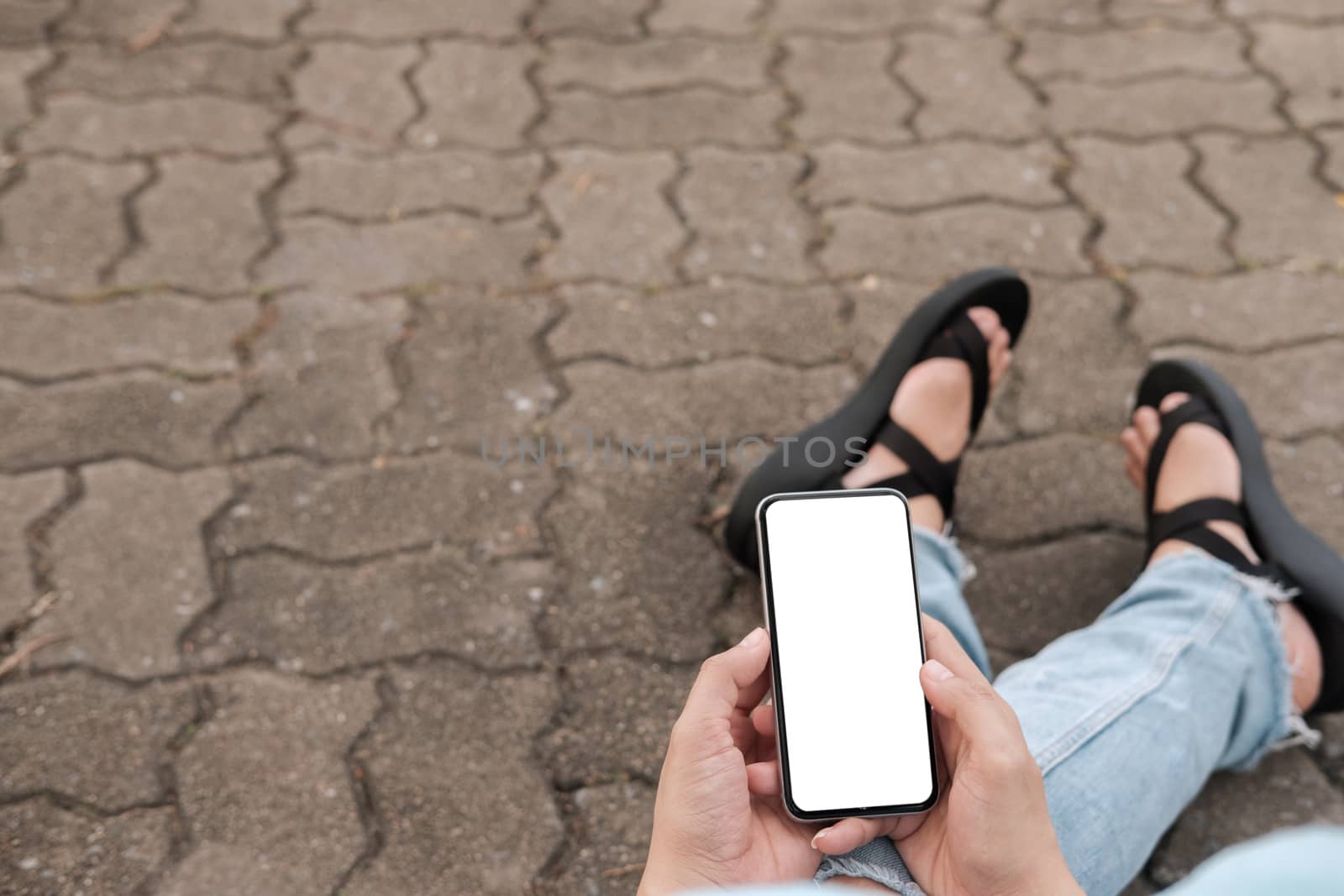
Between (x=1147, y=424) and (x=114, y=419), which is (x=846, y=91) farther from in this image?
(x=114, y=419)

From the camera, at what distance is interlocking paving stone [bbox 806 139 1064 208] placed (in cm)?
241

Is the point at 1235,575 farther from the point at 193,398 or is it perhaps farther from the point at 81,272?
the point at 81,272

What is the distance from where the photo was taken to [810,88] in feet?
8.70

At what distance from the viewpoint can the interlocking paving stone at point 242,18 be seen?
8.87ft

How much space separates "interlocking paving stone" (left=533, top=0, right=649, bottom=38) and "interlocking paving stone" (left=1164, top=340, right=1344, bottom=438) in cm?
151

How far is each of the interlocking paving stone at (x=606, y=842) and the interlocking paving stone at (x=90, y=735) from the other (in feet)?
1.87

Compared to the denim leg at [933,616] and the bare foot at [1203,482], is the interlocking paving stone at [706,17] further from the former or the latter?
the denim leg at [933,616]

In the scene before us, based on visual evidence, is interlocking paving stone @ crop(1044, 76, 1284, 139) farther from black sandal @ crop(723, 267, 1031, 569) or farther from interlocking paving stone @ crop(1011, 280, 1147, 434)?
black sandal @ crop(723, 267, 1031, 569)

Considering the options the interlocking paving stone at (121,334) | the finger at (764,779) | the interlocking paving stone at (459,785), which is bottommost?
the interlocking paving stone at (459,785)

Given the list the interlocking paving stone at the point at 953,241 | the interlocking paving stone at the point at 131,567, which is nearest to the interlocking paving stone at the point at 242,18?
the interlocking paving stone at the point at 131,567

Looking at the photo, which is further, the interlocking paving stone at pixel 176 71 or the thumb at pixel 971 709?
the interlocking paving stone at pixel 176 71

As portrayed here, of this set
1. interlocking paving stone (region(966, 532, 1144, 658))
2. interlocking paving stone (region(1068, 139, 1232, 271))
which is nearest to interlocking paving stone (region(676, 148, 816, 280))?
interlocking paving stone (region(1068, 139, 1232, 271))

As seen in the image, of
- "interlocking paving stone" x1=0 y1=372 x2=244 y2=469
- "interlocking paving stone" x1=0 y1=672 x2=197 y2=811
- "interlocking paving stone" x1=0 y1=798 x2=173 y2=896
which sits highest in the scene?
"interlocking paving stone" x1=0 y1=372 x2=244 y2=469

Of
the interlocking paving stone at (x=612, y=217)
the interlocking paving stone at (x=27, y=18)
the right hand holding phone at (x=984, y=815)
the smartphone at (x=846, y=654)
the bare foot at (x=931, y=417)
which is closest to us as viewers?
the right hand holding phone at (x=984, y=815)
